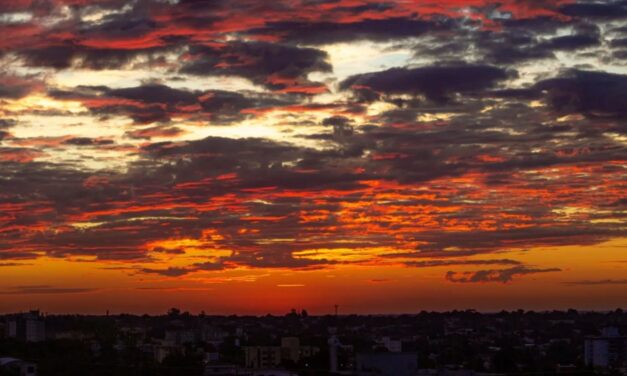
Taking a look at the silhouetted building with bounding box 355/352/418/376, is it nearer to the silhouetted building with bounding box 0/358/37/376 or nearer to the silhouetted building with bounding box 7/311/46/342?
the silhouetted building with bounding box 0/358/37/376

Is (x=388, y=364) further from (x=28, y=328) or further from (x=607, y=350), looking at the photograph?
(x=28, y=328)

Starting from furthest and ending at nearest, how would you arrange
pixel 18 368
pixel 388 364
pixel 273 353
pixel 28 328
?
pixel 28 328, pixel 273 353, pixel 18 368, pixel 388 364

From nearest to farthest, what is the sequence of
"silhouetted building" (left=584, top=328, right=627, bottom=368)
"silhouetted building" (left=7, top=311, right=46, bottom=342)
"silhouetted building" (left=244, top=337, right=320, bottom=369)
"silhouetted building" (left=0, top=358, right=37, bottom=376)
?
"silhouetted building" (left=0, top=358, right=37, bottom=376)
"silhouetted building" (left=244, top=337, right=320, bottom=369)
"silhouetted building" (left=584, top=328, right=627, bottom=368)
"silhouetted building" (left=7, top=311, right=46, bottom=342)

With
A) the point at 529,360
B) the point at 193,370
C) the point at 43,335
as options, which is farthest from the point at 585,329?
the point at 193,370

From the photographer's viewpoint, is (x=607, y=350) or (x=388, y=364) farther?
(x=607, y=350)

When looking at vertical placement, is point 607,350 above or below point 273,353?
below

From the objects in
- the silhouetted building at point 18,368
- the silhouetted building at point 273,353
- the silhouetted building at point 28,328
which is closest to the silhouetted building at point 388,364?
the silhouetted building at point 18,368

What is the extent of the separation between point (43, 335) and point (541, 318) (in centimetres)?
7912

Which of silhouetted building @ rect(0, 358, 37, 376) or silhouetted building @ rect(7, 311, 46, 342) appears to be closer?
silhouetted building @ rect(0, 358, 37, 376)

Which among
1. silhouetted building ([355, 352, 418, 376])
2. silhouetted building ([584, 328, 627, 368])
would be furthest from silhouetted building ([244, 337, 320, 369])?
silhouetted building ([355, 352, 418, 376])

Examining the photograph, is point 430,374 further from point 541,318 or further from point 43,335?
point 541,318

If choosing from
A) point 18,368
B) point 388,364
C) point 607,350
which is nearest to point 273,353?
point 607,350

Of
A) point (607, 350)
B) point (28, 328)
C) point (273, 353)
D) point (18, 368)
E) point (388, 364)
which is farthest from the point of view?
point (28, 328)

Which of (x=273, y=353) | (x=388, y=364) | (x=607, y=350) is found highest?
(x=388, y=364)
